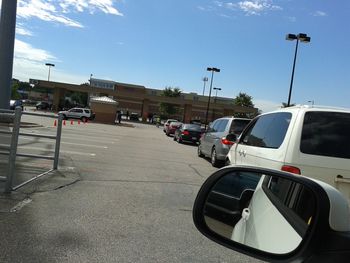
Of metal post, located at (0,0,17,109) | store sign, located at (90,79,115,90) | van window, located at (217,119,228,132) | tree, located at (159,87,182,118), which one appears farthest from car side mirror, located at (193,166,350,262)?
store sign, located at (90,79,115,90)

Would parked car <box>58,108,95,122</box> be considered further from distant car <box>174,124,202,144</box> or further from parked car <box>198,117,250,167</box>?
parked car <box>198,117,250,167</box>

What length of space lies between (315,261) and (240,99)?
107 meters

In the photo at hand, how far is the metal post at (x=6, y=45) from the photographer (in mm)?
21422

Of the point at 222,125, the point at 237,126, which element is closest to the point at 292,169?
the point at 237,126

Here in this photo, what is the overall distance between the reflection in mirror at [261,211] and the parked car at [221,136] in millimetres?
11987

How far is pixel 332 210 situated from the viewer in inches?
72.0

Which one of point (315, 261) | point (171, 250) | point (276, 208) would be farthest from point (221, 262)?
point (315, 261)

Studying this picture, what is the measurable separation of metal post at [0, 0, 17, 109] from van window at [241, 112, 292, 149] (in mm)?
17416

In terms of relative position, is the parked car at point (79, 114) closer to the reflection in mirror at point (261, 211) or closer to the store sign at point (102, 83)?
the reflection in mirror at point (261, 211)

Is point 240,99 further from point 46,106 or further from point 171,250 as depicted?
point 171,250

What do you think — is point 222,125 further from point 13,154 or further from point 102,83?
point 102,83

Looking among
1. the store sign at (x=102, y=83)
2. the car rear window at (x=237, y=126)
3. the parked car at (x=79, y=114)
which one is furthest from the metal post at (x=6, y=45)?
the store sign at (x=102, y=83)

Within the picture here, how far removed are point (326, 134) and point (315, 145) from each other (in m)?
0.17

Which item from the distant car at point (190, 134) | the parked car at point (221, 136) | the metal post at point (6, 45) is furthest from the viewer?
the distant car at point (190, 134)
